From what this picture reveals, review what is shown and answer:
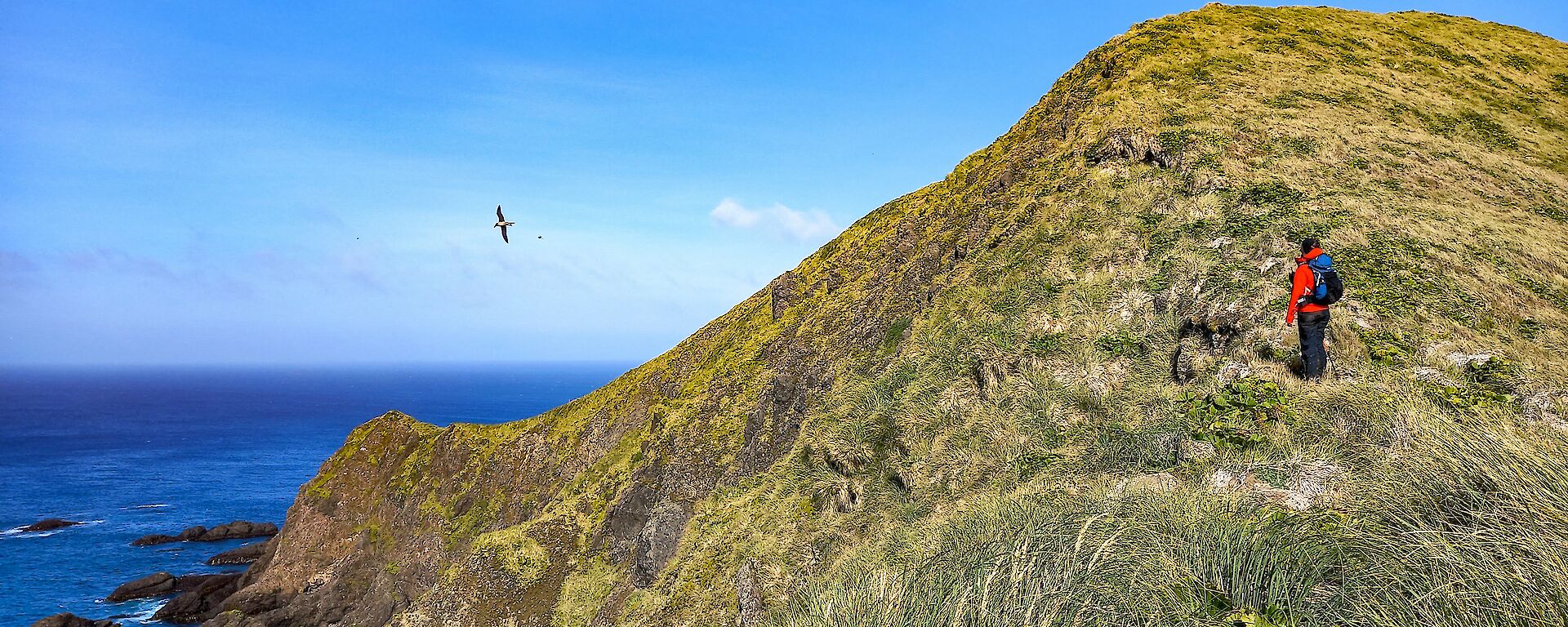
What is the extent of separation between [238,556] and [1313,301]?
249ft

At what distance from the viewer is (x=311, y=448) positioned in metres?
130

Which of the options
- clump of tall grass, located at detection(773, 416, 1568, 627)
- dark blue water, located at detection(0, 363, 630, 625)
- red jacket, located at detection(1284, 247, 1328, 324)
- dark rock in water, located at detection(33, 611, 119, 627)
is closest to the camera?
clump of tall grass, located at detection(773, 416, 1568, 627)

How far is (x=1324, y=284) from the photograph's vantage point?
41.1ft

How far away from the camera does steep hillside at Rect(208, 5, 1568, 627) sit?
277 inches

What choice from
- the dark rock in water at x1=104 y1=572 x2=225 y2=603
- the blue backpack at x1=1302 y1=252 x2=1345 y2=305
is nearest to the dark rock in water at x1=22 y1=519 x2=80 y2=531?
the dark rock in water at x1=104 y1=572 x2=225 y2=603

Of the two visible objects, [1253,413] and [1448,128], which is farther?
[1448,128]

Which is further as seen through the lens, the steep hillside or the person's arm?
the person's arm

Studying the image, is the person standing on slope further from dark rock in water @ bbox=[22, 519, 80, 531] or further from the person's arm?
dark rock in water @ bbox=[22, 519, 80, 531]

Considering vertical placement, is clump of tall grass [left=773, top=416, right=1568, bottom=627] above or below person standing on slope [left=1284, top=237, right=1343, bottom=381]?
below

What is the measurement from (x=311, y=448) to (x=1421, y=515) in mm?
156753

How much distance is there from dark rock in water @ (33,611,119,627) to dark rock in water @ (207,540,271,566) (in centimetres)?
1443

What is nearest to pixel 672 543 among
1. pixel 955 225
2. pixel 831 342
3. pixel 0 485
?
pixel 831 342

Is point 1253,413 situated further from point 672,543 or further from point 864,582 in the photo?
point 672,543

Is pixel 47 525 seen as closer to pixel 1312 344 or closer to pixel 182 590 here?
pixel 182 590
